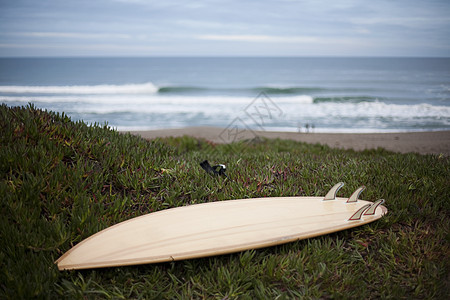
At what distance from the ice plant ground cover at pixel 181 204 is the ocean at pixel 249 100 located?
1.26m

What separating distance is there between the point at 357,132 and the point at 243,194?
26.9ft

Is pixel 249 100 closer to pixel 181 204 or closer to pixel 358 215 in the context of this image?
pixel 181 204

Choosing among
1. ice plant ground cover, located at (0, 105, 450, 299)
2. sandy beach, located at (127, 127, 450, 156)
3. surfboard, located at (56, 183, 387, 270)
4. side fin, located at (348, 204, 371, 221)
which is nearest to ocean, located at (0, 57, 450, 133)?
sandy beach, located at (127, 127, 450, 156)

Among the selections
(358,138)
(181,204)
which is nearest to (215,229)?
(181,204)

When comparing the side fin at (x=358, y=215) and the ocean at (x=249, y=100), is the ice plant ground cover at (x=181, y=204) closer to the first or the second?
the side fin at (x=358, y=215)

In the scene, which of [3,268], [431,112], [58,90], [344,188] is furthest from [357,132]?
[58,90]

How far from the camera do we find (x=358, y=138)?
29.9 feet

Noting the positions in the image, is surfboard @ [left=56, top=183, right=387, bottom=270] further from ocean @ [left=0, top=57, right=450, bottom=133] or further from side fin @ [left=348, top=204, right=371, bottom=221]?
ocean @ [left=0, top=57, right=450, bottom=133]

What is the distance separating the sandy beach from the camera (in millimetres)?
7809

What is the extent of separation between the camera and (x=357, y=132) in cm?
1003

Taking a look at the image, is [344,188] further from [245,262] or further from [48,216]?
[48,216]

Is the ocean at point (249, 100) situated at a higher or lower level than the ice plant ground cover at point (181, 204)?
higher

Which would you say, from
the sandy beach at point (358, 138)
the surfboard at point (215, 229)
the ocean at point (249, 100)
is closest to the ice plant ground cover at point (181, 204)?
the surfboard at point (215, 229)

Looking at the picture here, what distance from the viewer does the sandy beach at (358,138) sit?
25.6ft
